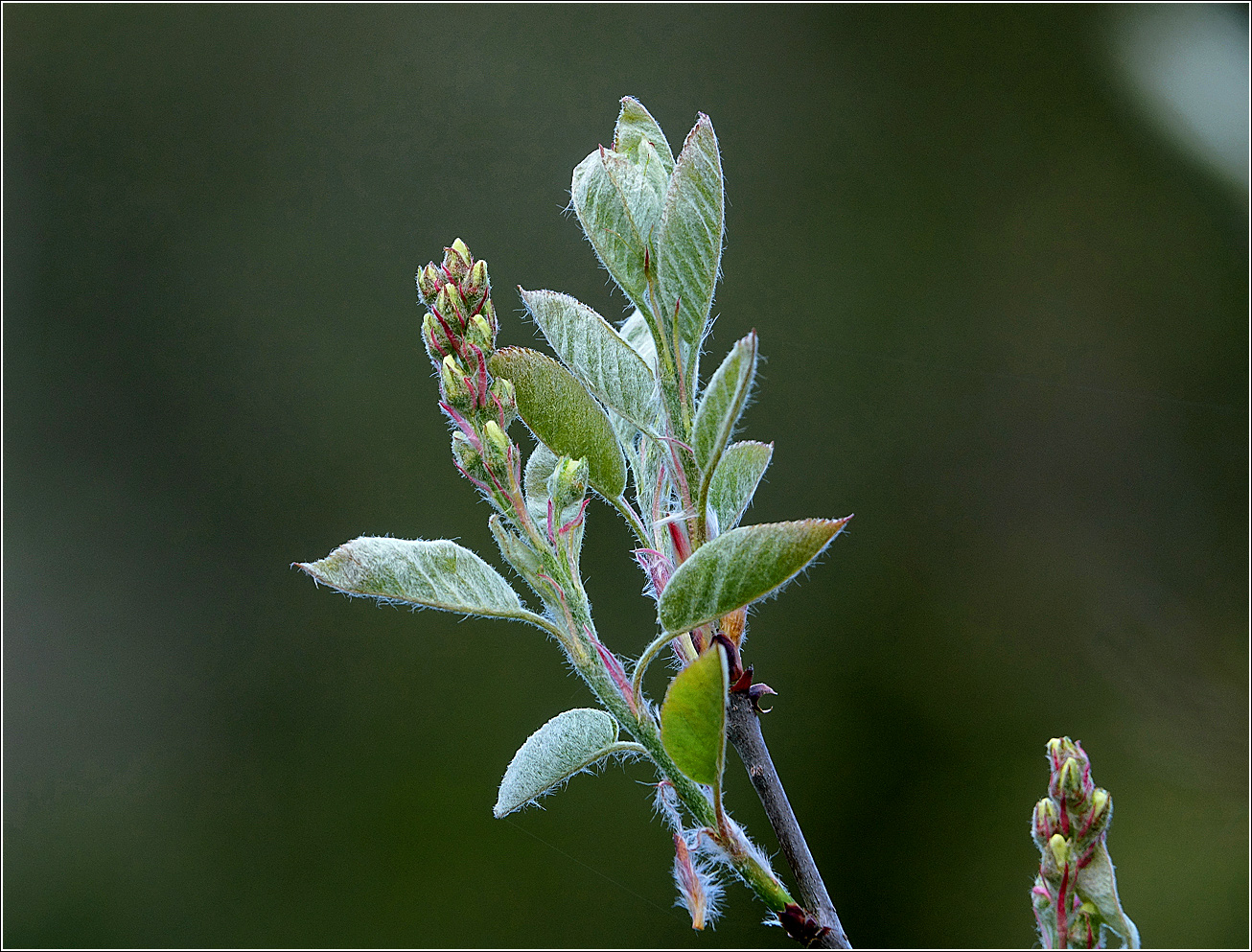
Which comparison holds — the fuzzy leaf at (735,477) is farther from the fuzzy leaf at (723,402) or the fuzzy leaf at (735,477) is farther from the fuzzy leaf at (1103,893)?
the fuzzy leaf at (1103,893)

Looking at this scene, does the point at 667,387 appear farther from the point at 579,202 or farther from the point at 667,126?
the point at 667,126

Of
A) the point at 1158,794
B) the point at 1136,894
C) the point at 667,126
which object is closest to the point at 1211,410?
the point at 1158,794

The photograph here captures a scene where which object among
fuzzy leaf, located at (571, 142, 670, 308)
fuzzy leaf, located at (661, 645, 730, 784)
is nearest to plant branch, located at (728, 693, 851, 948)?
fuzzy leaf, located at (661, 645, 730, 784)

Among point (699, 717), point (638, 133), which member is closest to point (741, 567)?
point (699, 717)

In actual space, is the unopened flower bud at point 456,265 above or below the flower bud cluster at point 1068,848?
above

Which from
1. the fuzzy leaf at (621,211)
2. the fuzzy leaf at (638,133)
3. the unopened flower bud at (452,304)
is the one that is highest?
the fuzzy leaf at (638,133)

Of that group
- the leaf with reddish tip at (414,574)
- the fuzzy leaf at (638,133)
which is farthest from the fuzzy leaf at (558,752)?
the fuzzy leaf at (638,133)

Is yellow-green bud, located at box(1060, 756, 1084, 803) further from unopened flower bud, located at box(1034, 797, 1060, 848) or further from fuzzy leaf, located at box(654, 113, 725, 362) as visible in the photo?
fuzzy leaf, located at box(654, 113, 725, 362)

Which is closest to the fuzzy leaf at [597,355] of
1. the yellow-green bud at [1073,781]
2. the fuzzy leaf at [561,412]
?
the fuzzy leaf at [561,412]
